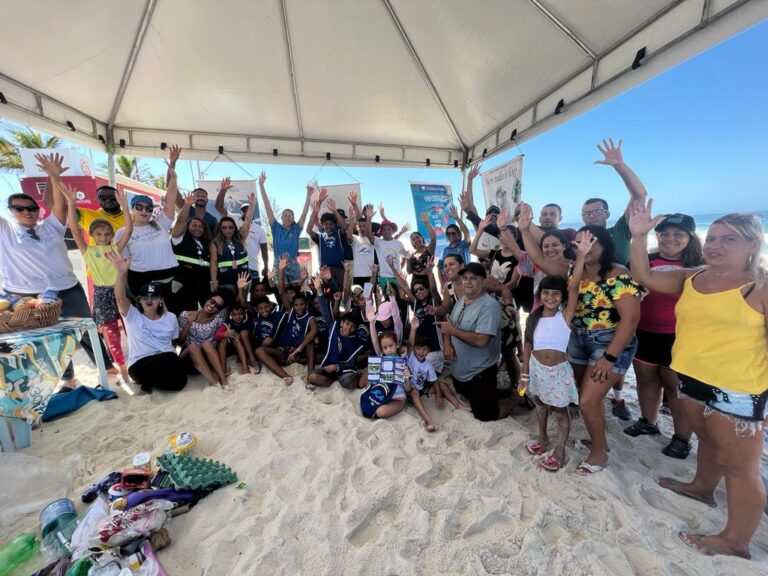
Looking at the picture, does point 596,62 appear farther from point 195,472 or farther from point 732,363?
point 195,472

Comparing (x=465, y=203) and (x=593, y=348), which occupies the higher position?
(x=465, y=203)

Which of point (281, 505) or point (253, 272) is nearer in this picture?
point (281, 505)

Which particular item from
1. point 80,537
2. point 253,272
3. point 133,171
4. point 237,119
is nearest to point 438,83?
point 237,119

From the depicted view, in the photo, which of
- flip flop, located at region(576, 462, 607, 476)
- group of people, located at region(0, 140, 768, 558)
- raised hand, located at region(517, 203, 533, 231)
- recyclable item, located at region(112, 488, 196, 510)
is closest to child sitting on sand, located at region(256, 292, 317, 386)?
group of people, located at region(0, 140, 768, 558)

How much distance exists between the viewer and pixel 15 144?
13531mm

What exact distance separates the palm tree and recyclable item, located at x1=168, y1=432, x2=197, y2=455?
17.4 metres

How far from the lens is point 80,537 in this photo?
4.98 ft

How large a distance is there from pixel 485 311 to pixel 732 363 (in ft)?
→ 5.11

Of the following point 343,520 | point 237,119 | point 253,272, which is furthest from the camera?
point 237,119

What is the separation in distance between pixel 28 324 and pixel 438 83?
545 centimetres

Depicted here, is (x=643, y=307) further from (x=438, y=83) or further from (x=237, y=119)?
(x=237, y=119)

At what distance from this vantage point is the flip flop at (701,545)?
155 cm

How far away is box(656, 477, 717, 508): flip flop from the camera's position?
6.16 feet

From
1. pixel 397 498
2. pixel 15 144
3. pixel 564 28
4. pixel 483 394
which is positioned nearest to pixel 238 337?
pixel 397 498
